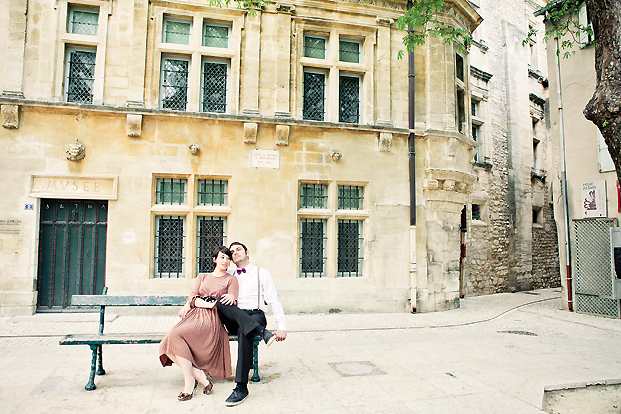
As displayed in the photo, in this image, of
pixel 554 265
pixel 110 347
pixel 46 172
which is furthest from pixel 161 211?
pixel 554 265

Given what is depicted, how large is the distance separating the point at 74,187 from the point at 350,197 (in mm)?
6074

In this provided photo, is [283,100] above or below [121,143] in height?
above

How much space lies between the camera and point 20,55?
356 inches

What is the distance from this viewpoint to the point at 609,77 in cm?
461

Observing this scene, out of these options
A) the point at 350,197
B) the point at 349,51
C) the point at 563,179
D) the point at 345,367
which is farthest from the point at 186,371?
the point at 563,179

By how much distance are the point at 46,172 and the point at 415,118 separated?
27.6 feet

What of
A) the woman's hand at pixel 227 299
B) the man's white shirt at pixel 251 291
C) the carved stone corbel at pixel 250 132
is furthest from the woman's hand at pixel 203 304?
the carved stone corbel at pixel 250 132

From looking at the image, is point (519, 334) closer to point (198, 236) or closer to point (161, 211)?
point (198, 236)

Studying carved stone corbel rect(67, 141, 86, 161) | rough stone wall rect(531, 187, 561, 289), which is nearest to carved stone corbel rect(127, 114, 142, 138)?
carved stone corbel rect(67, 141, 86, 161)

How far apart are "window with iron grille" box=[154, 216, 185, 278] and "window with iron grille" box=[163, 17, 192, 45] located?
4.02 metres

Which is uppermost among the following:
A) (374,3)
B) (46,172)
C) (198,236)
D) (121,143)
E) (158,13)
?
(374,3)

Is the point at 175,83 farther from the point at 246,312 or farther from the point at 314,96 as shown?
the point at 246,312

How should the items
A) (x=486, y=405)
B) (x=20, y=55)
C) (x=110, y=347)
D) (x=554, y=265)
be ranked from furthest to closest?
1. (x=554, y=265)
2. (x=20, y=55)
3. (x=110, y=347)
4. (x=486, y=405)

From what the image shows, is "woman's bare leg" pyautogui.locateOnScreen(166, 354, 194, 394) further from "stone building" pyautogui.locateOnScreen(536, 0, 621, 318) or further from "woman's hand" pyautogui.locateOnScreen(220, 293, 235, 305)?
"stone building" pyautogui.locateOnScreen(536, 0, 621, 318)
